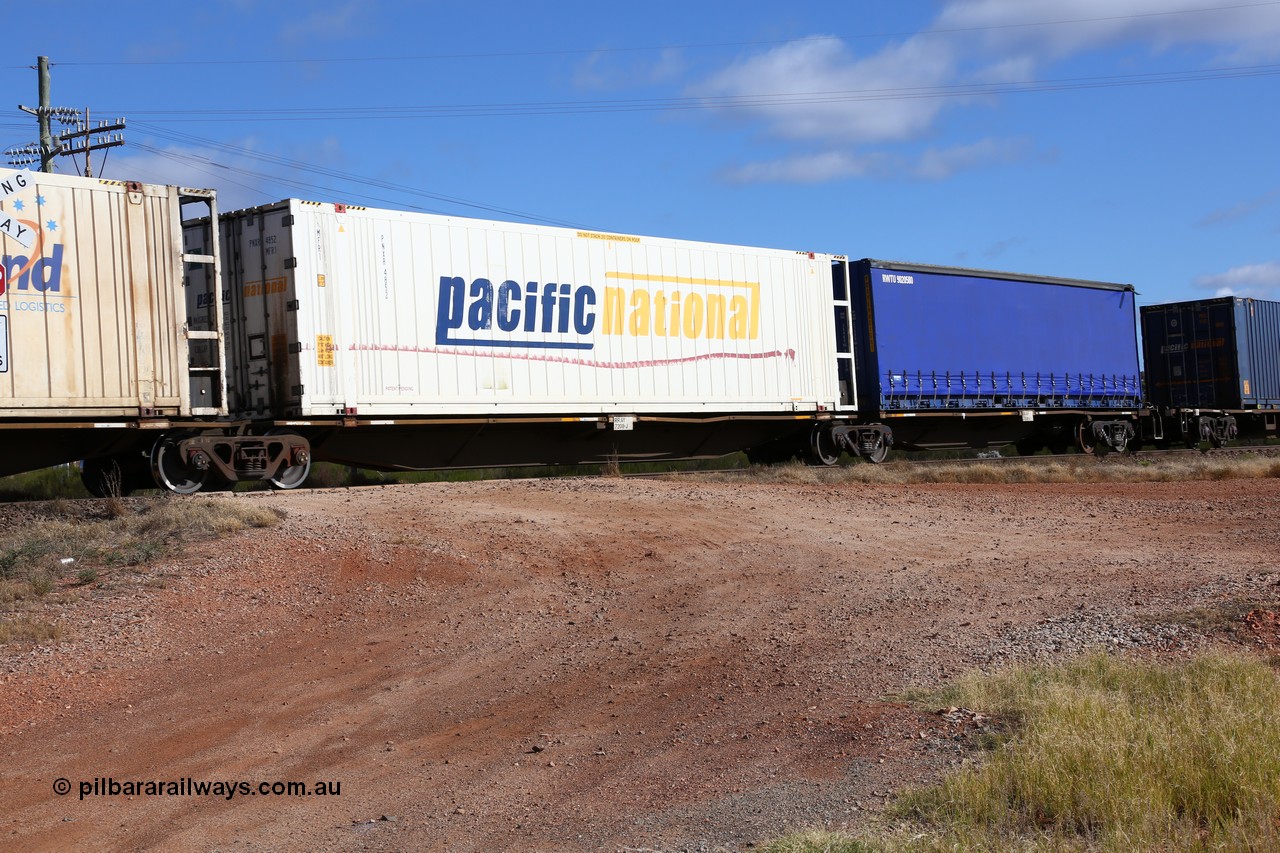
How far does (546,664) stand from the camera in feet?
25.8

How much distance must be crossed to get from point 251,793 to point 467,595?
390 cm

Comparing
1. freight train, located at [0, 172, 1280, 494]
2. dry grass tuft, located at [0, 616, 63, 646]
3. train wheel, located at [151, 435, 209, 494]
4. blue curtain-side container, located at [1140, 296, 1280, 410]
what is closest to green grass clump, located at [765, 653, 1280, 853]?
dry grass tuft, located at [0, 616, 63, 646]

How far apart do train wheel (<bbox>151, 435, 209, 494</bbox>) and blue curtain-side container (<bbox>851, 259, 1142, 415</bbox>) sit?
13179mm

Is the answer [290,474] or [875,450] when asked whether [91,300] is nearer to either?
[290,474]

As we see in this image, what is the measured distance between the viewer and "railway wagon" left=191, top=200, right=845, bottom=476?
15.8 m

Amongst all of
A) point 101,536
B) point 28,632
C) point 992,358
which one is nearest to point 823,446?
point 992,358

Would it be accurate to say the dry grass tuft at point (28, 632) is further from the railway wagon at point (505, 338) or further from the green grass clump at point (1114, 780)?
the railway wagon at point (505, 338)

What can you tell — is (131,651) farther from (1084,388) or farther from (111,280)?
(1084,388)

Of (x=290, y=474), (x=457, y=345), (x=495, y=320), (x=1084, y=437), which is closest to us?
(x=290, y=474)

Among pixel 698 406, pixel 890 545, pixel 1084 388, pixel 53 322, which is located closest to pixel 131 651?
pixel 53 322

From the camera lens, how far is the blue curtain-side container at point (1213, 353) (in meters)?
32.4

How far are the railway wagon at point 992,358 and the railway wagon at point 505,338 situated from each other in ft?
4.36

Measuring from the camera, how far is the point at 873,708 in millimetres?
6367

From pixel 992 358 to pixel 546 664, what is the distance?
784 inches
